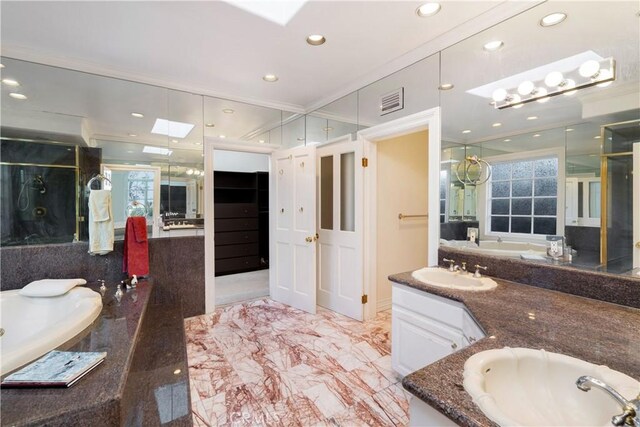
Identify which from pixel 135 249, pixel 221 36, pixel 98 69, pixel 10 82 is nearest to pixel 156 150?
pixel 98 69

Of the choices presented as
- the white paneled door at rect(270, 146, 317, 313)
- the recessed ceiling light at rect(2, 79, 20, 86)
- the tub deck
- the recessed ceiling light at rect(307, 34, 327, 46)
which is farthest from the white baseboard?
the recessed ceiling light at rect(2, 79, 20, 86)

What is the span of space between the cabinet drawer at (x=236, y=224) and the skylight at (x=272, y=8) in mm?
3782

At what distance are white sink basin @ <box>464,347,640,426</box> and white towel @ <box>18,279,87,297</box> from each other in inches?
110

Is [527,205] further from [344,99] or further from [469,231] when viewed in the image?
[344,99]

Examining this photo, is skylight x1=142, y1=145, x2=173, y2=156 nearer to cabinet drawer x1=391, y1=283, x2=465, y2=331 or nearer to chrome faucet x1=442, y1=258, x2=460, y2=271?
cabinet drawer x1=391, y1=283, x2=465, y2=331

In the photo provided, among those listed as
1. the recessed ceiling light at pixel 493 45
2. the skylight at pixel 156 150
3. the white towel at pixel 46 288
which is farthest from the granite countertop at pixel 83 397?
the recessed ceiling light at pixel 493 45

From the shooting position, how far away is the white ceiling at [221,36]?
1925 mm

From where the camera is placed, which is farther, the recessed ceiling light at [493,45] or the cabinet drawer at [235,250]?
the cabinet drawer at [235,250]

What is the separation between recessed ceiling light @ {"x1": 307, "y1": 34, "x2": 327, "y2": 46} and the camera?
224cm

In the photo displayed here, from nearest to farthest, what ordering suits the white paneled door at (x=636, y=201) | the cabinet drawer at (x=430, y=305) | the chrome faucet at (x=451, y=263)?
the white paneled door at (x=636, y=201) < the cabinet drawer at (x=430, y=305) < the chrome faucet at (x=451, y=263)

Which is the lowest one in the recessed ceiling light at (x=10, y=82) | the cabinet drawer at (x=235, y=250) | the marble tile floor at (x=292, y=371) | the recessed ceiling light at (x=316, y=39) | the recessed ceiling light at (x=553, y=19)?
the marble tile floor at (x=292, y=371)

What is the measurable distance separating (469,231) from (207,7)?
8.11 ft

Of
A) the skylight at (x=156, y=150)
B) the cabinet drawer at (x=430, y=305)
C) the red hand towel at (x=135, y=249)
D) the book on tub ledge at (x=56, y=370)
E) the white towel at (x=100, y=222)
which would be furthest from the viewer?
the skylight at (x=156, y=150)

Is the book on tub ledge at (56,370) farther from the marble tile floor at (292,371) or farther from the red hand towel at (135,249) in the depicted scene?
the red hand towel at (135,249)
